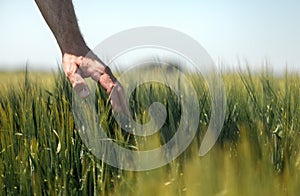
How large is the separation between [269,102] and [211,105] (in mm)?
150

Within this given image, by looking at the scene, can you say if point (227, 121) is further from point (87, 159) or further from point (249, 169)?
point (249, 169)

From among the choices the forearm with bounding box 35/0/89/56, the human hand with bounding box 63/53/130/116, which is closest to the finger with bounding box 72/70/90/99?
the human hand with bounding box 63/53/130/116

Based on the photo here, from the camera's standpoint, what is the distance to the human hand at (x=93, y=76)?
110 centimetres

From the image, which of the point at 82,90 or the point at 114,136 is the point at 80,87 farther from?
the point at 114,136

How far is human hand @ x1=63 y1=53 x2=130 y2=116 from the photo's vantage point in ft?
3.61

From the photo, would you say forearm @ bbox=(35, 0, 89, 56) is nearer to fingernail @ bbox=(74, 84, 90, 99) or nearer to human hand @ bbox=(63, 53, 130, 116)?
human hand @ bbox=(63, 53, 130, 116)

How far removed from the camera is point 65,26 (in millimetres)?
1342

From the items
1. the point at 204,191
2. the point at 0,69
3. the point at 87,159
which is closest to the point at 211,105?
the point at 87,159

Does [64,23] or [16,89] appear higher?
[64,23]

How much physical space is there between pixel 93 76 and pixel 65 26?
20 cm

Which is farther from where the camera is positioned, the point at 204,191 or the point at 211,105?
the point at 211,105

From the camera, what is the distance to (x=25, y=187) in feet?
2.90

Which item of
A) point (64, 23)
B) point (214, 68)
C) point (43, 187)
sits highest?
point (64, 23)

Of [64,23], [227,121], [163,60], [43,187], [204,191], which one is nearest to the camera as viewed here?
[204,191]
